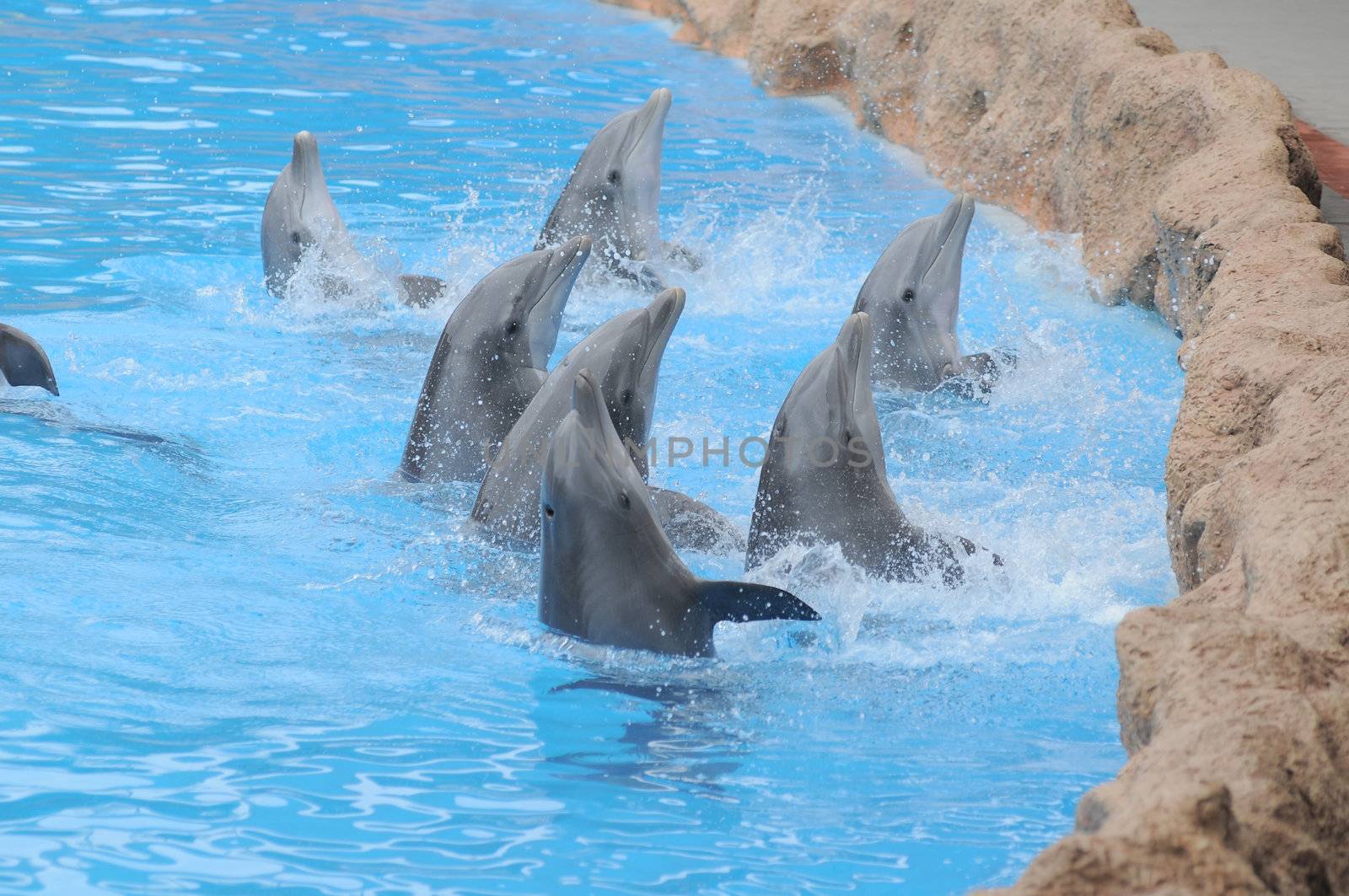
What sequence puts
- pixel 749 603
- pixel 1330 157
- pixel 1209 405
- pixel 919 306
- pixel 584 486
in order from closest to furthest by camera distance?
1. pixel 749 603
2. pixel 584 486
3. pixel 1209 405
4. pixel 919 306
5. pixel 1330 157

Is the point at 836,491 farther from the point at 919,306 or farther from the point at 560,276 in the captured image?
the point at 919,306

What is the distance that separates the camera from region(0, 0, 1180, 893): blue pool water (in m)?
3.47

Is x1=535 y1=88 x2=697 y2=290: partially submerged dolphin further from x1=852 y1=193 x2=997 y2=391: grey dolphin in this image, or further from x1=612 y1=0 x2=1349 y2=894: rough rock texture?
x1=612 y1=0 x2=1349 y2=894: rough rock texture

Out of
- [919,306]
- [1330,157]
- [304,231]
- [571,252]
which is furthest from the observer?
[1330,157]

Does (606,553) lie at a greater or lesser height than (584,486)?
lesser

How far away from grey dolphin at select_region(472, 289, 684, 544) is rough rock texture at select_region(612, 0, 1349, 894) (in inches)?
66.3

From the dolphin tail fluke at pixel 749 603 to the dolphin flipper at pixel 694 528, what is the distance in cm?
95

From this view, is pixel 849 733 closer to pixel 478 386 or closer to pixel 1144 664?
pixel 1144 664

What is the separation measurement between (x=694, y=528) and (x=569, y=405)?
0.60m

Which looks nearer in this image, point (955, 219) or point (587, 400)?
point (587, 400)

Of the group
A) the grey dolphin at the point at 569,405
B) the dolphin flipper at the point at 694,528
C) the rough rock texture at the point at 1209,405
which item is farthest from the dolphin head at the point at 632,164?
the dolphin flipper at the point at 694,528

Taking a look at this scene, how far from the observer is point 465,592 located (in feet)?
15.7

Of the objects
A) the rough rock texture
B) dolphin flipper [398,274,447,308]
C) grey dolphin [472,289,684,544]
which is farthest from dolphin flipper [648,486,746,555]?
dolphin flipper [398,274,447,308]

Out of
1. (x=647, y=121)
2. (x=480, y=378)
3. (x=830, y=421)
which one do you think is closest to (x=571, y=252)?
(x=480, y=378)
